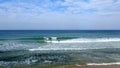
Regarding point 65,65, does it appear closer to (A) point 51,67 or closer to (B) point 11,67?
(A) point 51,67

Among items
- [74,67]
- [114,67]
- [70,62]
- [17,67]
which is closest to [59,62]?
[70,62]

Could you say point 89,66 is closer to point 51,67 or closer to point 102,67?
point 102,67

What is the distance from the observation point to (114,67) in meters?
12.2

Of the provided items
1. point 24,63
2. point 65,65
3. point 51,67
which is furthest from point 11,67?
point 65,65

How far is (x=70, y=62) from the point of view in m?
13.9

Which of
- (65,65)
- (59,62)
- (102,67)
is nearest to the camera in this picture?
(102,67)

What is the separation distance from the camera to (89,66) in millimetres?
12422

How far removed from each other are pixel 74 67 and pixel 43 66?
6.98 ft

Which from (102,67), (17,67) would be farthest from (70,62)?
(17,67)

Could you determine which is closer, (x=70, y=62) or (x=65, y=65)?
(x=65, y=65)

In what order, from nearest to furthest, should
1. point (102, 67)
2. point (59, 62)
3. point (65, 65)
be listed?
point (102, 67), point (65, 65), point (59, 62)

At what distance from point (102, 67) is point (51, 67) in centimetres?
332

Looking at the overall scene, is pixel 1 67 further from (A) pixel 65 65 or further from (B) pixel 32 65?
(A) pixel 65 65

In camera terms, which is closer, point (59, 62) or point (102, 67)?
point (102, 67)
